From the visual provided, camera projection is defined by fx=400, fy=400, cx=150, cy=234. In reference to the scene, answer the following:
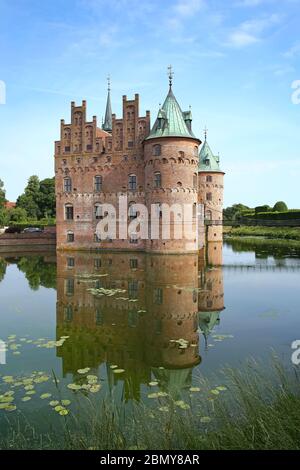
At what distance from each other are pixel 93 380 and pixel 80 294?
7554 millimetres

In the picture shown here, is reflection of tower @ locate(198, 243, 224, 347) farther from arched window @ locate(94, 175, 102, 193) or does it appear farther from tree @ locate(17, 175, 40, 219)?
tree @ locate(17, 175, 40, 219)

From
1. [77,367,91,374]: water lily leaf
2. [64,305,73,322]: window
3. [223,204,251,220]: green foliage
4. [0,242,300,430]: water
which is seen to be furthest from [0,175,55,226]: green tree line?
[77,367,91,374]: water lily leaf

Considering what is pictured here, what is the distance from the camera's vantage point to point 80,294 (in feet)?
47.8

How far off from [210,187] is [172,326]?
34044mm

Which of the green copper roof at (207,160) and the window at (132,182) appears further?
the green copper roof at (207,160)

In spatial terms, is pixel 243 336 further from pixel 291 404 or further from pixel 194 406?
pixel 291 404

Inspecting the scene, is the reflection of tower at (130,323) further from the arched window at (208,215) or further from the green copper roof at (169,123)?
the arched window at (208,215)

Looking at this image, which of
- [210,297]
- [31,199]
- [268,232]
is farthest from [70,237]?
[31,199]

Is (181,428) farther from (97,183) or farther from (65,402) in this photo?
(97,183)

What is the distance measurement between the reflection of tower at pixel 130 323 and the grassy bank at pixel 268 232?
25585 mm

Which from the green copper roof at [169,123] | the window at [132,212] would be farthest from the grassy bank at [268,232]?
the green copper roof at [169,123]

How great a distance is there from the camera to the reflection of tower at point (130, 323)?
795cm

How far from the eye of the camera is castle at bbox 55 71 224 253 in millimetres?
29484
